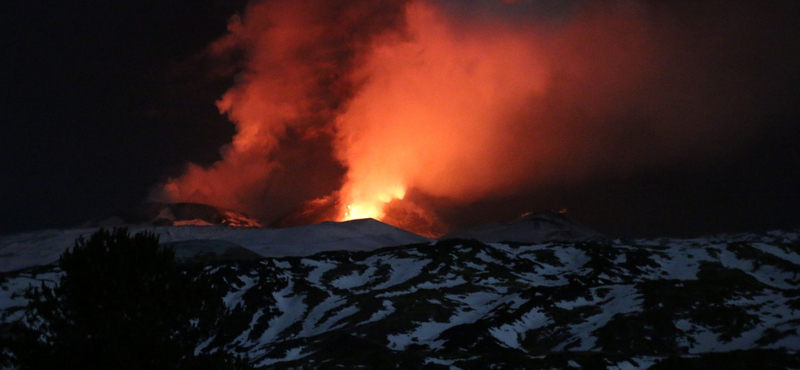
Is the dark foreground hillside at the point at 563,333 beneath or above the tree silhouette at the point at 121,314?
beneath

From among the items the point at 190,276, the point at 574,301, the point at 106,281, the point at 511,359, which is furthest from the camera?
the point at 574,301

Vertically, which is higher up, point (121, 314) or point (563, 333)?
point (121, 314)

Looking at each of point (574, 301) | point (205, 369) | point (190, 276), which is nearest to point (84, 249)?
point (190, 276)

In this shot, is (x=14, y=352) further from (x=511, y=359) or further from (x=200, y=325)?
(x=511, y=359)

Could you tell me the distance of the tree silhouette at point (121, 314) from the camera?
172 feet

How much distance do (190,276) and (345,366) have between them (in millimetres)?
80132

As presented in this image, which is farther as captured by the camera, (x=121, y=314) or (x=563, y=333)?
(x=563, y=333)

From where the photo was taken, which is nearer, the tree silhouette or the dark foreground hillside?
the tree silhouette

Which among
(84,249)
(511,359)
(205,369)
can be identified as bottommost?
(511,359)

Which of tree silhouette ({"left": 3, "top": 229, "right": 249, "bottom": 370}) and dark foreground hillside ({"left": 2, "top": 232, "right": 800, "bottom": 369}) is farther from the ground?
tree silhouette ({"left": 3, "top": 229, "right": 249, "bottom": 370})

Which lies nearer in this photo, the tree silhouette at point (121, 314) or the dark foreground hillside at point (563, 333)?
the tree silhouette at point (121, 314)

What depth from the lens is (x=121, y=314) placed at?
55406mm

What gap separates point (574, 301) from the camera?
627 ft

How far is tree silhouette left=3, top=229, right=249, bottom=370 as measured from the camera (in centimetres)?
5234
